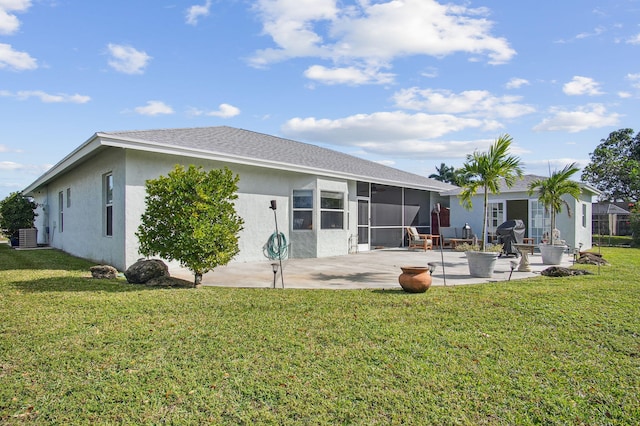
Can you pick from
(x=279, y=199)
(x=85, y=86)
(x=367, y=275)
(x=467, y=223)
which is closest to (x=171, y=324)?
(x=367, y=275)

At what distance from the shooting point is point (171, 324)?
5055 mm

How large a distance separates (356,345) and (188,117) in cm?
1608

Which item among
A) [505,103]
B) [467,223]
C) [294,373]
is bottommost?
[294,373]

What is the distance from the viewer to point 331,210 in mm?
13664

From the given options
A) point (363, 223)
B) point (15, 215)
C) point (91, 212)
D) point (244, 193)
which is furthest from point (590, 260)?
point (15, 215)

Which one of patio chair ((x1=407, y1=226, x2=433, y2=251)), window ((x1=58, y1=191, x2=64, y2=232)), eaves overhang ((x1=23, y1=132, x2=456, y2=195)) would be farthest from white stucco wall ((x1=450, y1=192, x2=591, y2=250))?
window ((x1=58, y1=191, x2=64, y2=232))

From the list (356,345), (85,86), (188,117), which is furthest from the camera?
(188,117)

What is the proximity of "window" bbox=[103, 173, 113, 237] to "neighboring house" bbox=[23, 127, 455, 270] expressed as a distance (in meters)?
0.03

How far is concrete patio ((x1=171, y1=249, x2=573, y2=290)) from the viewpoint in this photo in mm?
8065

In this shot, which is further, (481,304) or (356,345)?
(481,304)

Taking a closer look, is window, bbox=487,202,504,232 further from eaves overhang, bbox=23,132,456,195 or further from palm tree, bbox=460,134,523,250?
palm tree, bbox=460,134,523,250

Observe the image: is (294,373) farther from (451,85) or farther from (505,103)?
(505,103)

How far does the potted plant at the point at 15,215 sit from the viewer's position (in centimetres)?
1823

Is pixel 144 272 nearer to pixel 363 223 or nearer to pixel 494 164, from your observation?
pixel 494 164
